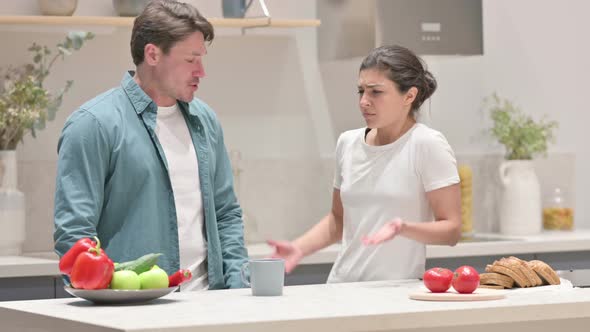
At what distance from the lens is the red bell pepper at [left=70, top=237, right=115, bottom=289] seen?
2586mm

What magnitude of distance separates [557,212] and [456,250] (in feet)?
3.34

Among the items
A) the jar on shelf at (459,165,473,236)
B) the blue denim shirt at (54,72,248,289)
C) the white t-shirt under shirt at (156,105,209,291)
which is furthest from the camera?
the jar on shelf at (459,165,473,236)

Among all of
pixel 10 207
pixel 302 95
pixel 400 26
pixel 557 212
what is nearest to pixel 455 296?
pixel 10 207

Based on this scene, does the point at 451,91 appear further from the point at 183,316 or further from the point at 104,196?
the point at 183,316

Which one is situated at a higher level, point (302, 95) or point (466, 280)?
point (302, 95)

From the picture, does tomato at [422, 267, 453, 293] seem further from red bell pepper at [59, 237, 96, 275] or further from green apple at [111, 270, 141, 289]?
red bell pepper at [59, 237, 96, 275]

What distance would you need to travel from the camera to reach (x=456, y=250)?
4645 millimetres

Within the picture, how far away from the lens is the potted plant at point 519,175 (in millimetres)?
5273

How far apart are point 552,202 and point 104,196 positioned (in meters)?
2.94

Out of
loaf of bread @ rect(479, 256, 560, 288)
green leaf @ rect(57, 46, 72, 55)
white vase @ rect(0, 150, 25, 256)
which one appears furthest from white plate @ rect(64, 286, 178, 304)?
green leaf @ rect(57, 46, 72, 55)

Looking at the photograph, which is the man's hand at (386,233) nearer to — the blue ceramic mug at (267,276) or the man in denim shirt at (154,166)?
the blue ceramic mug at (267,276)

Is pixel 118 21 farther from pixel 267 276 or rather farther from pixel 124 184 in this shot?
pixel 267 276

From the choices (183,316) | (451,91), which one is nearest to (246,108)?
(451,91)

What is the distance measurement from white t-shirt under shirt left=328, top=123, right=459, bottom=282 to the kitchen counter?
44cm
